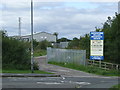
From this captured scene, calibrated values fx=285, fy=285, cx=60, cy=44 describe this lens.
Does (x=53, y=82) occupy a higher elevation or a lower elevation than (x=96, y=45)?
lower

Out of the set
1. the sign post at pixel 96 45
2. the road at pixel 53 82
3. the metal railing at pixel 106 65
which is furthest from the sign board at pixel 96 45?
the road at pixel 53 82

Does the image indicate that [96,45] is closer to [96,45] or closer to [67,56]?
[96,45]

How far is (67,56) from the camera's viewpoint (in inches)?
1624

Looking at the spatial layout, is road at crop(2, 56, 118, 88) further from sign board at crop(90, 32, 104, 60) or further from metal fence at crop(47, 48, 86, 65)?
metal fence at crop(47, 48, 86, 65)

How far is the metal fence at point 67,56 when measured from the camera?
118 ft

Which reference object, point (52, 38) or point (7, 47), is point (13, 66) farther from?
point (52, 38)

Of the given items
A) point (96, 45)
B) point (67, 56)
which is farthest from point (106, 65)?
point (67, 56)

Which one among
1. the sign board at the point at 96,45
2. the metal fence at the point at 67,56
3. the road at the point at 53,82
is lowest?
the road at the point at 53,82

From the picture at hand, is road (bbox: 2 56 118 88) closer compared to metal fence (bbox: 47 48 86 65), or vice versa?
road (bbox: 2 56 118 88)

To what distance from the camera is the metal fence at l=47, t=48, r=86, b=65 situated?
36.1 metres

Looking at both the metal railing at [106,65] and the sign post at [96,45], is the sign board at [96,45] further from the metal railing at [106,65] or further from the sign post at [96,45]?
the metal railing at [106,65]

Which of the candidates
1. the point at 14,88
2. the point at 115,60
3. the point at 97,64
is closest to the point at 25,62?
the point at 97,64

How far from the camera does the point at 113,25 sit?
3384cm

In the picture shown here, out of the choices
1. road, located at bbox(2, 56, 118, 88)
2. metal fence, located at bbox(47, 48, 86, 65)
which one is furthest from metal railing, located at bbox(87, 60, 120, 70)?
road, located at bbox(2, 56, 118, 88)
